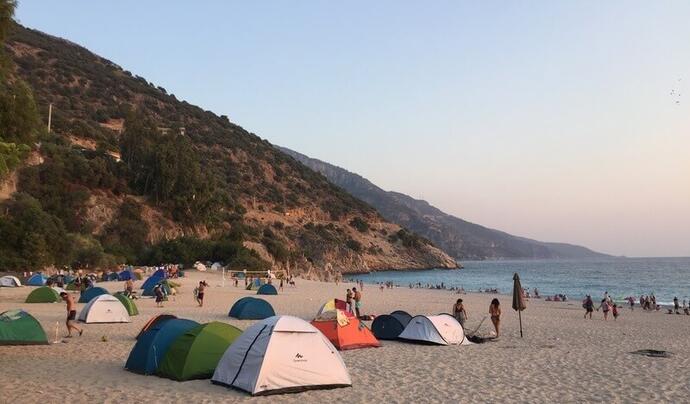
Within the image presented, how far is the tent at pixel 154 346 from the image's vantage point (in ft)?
34.6

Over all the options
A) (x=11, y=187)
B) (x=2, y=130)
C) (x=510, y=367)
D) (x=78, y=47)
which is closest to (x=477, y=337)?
(x=510, y=367)

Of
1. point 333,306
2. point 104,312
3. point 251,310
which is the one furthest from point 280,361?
point 251,310

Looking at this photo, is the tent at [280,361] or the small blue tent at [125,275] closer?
the tent at [280,361]

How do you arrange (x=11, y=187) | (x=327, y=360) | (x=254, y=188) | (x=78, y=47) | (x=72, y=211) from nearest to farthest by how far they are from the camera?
(x=327, y=360)
(x=11, y=187)
(x=72, y=211)
(x=254, y=188)
(x=78, y=47)

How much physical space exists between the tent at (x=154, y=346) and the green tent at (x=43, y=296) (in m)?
16.8

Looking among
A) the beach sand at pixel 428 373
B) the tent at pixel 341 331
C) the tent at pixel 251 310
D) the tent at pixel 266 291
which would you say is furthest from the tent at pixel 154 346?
the tent at pixel 266 291

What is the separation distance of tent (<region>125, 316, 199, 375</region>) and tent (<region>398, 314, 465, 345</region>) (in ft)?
21.9

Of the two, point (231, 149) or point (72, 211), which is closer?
point (72, 211)

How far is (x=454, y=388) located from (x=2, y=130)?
36.1ft

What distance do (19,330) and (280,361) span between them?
7.56m

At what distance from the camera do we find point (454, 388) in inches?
389

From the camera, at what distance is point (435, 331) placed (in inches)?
599

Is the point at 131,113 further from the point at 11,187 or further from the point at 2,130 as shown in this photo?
the point at 2,130

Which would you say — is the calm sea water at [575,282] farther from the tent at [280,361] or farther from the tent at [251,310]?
the tent at [280,361]
